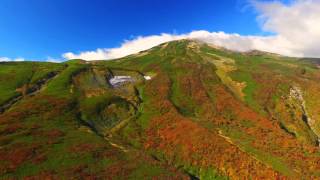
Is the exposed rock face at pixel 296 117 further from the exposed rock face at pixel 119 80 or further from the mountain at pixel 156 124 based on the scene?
the exposed rock face at pixel 119 80

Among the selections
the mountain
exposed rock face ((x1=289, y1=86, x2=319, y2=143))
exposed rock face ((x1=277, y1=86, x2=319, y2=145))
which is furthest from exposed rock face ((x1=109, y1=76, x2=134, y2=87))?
exposed rock face ((x1=289, y1=86, x2=319, y2=143))

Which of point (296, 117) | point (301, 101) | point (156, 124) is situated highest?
point (301, 101)

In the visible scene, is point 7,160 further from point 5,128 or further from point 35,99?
point 35,99

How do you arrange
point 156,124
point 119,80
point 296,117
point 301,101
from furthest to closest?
point 119,80 → point 301,101 → point 296,117 → point 156,124

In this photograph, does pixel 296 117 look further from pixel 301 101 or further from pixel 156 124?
pixel 156 124

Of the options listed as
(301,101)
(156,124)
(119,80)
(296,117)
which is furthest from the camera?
(119,80)

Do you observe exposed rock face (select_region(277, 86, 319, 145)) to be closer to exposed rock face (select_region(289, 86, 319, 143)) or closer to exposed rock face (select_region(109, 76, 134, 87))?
exposed rock face (select_region(289, 86, 319, 143))

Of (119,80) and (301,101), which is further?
(119,80)

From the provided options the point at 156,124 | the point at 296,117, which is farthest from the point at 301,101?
the point at 156,124
